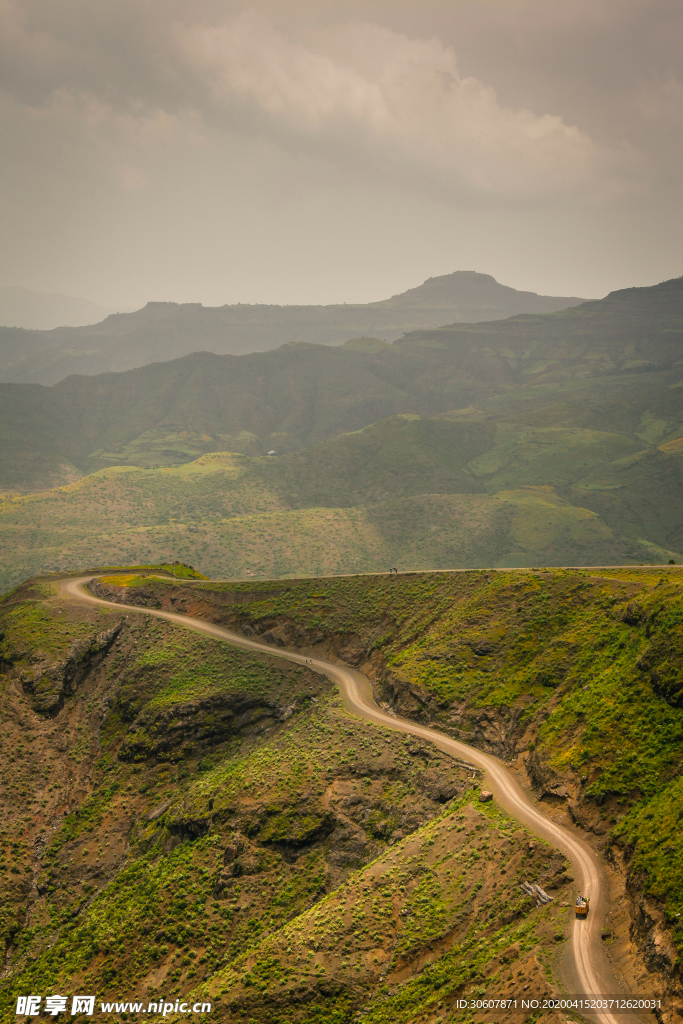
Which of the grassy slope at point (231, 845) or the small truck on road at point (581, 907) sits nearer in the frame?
the small truck on road at point (581, 907)

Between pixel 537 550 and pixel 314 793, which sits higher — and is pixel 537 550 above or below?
below

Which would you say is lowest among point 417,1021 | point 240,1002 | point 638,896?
point 240,1002

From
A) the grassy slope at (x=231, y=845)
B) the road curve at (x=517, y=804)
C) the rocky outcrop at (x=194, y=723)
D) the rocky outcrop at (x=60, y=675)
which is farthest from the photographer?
the rocky outcrop at (x=60, y=675)

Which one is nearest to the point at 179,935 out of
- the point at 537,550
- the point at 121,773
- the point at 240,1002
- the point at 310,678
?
the point at 240,1002

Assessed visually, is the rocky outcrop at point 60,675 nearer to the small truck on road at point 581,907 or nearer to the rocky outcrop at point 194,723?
the rocky outcrop at point 194,723

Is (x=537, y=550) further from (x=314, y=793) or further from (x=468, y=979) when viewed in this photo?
(x=468, y=979)

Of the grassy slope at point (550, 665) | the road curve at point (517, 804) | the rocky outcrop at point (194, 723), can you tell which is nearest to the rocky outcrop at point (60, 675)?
the rocky outcrop at point (194, 723)
